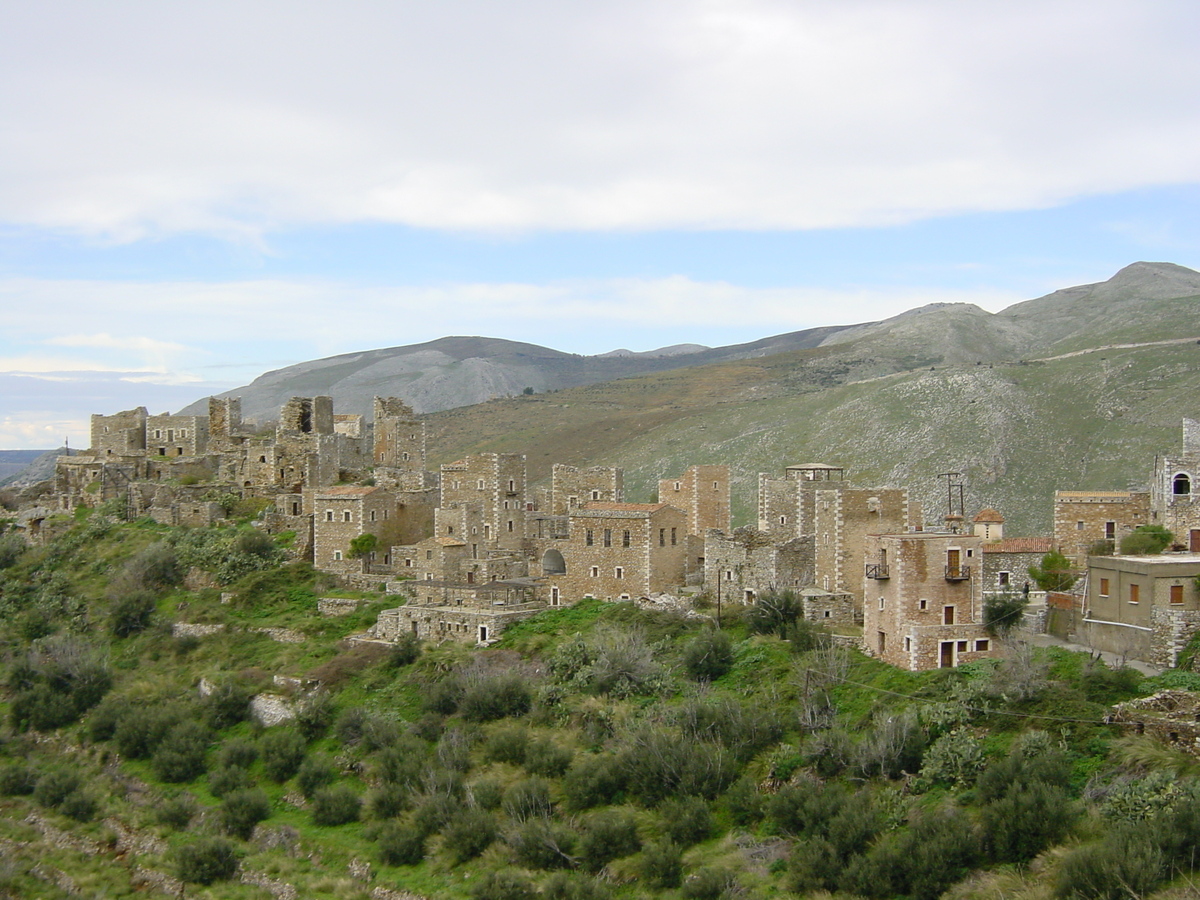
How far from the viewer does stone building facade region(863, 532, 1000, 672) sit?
1187 inches

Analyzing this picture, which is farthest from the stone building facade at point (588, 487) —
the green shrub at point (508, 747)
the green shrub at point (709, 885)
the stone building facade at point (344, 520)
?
the green shrub at point (709, 885)

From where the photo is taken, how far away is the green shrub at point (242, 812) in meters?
33.2

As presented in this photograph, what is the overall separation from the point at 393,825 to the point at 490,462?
17.3m

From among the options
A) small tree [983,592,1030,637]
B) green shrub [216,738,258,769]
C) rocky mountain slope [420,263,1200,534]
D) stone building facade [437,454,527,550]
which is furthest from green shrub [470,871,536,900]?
rocky mountain slope [420,263,1200,534]

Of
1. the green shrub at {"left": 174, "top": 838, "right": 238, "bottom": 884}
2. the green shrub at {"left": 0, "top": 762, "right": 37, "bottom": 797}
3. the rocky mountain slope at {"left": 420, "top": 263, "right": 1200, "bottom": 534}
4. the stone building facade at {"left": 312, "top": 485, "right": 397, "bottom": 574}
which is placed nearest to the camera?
the green shrub at {"left": 174, "top": 838, "right": 238, "bottom": 884}

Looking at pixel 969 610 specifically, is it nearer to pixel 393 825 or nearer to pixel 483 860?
pixel 483 860

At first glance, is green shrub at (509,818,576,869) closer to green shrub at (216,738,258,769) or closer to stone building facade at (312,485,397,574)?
green shrub at (216,738,258,769)

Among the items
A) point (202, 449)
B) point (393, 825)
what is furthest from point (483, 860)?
point (202, 449)

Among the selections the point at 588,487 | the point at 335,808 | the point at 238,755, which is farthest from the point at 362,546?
the point at 335,808

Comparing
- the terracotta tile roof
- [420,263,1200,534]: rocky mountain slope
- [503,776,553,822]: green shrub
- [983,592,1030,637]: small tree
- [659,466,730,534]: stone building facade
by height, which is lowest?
[503,776,553,822]: green shrub

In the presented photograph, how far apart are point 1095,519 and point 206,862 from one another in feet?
96.7

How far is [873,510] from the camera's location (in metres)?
36.3

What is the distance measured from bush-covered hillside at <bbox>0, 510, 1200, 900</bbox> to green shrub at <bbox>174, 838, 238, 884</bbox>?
75mm

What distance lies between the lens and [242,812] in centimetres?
3338
